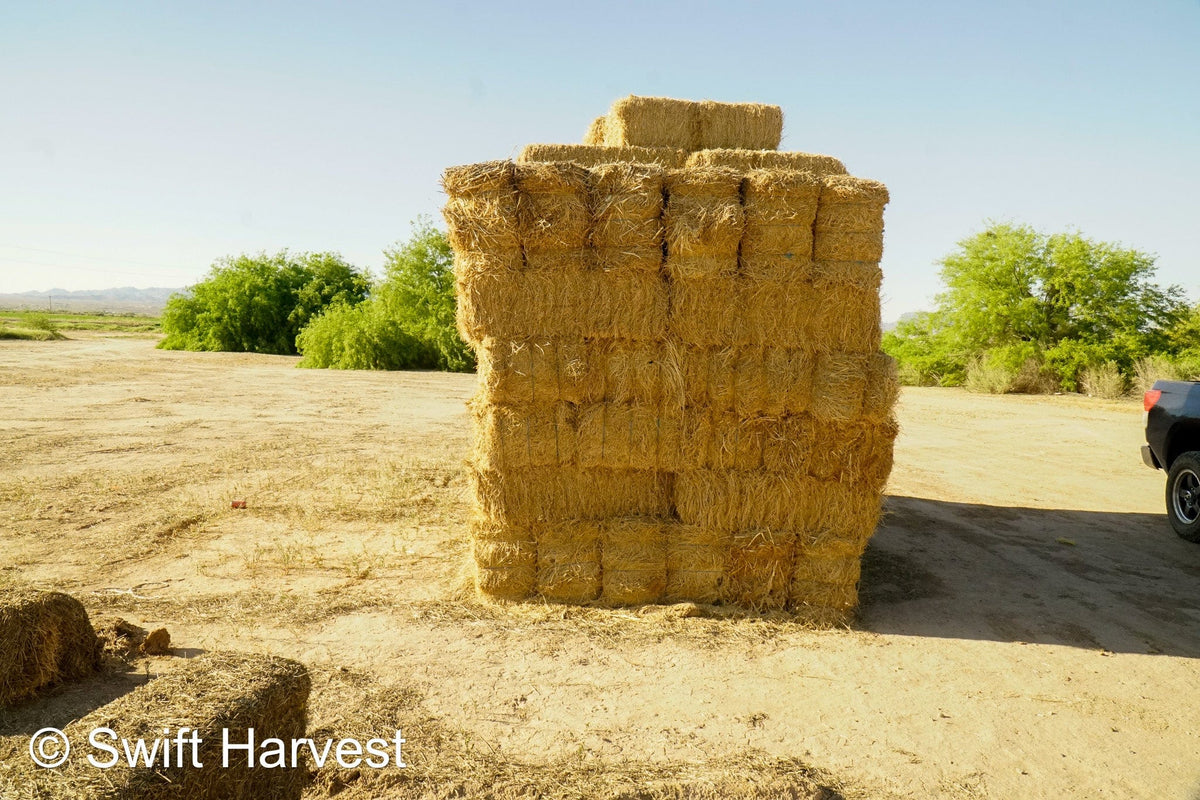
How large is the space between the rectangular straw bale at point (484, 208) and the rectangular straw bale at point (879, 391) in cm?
286

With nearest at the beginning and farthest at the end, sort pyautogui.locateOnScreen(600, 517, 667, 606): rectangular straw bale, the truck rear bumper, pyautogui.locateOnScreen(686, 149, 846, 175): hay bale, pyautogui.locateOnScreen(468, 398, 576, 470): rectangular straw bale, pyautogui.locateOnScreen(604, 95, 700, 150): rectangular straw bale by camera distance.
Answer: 1. pyautogui.locateOnScreen(468, 398, 576, 470): rectangular straw bale
2. pyautogui.locateOnScreen(600, 517, 667, 606): rectangular straw bale
3. pyautogui.locateOnScreen(686, 149, 846, 175): hay bale
4. pyautogui.locateOnScreen(604, 95, 700, 150): rectangular straw bale
5. the truck rear bumper

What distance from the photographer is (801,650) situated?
5.44 m

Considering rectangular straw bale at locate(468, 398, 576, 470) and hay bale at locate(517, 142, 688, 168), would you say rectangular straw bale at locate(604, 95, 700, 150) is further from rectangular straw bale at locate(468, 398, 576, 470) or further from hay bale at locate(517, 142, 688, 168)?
rectangular straw bale at locate(468, 398, 576, 470)

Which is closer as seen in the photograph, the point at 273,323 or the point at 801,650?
the point at 801,650

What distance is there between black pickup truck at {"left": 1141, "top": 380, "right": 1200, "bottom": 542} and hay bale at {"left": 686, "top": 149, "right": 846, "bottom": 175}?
17.0 ft

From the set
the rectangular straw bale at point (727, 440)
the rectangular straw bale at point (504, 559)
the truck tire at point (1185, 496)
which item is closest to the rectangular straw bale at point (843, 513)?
the rectangular straw bale at point (727, 440)

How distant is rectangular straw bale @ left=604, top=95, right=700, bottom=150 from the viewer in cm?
695

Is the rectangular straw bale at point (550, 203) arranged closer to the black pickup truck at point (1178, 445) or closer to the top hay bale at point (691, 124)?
the top hay bale at point (691, 124)

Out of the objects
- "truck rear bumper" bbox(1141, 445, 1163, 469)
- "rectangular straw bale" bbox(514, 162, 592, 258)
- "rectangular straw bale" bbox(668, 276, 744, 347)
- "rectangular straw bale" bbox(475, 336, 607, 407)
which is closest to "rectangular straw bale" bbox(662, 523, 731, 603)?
"rectangular straw bale" bbox(475, 336, 607, 407)

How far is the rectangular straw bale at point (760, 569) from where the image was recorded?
6.03 m

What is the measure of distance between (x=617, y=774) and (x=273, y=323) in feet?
118

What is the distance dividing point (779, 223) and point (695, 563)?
2732 millimetres

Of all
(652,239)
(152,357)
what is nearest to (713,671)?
(652,239)

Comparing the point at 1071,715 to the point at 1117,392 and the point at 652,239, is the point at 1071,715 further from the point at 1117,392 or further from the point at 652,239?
the point at 1117,392
